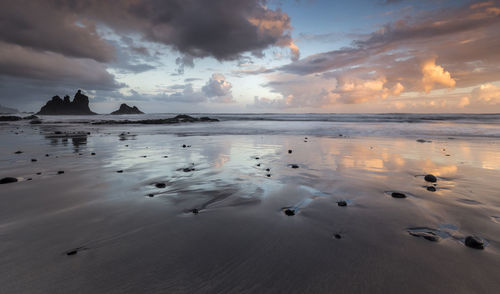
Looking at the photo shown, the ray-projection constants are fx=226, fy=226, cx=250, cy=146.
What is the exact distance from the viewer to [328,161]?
27.1 feet

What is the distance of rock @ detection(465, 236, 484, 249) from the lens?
2787mm

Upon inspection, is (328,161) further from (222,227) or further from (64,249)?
(64,249)

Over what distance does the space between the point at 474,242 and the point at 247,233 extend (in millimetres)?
2858

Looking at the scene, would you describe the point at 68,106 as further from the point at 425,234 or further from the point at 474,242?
the point at 474,242

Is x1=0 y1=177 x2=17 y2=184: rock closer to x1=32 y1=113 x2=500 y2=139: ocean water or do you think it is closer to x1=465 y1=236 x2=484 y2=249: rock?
x1=465 y1=236 x2=484 y2=249: rock

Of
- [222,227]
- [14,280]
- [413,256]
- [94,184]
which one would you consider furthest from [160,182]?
[413,256]

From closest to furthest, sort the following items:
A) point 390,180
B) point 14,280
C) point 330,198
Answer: point 14,280 < point 330,198 < point 390,180

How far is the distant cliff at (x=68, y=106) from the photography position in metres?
142

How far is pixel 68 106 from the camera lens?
145500mm

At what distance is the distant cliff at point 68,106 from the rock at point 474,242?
179277 millimetres

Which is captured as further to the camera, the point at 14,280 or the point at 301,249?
the point at 301,249

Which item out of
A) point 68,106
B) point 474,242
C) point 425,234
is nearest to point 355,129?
point 425,234

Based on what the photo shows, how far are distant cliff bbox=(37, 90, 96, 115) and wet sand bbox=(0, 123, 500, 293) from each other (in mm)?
174596

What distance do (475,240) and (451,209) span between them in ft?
4.53
